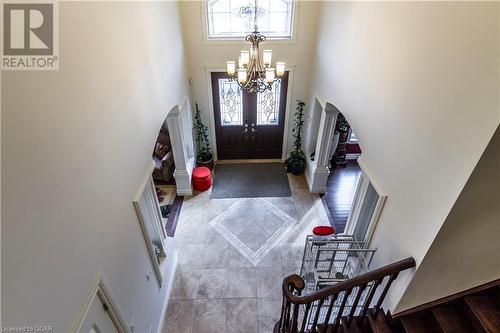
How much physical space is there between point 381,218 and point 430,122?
1.37 metres

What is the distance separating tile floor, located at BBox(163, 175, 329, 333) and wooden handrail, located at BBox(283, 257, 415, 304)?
1886mm

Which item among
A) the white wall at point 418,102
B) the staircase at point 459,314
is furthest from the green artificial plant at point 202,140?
the staircase at point 459,314

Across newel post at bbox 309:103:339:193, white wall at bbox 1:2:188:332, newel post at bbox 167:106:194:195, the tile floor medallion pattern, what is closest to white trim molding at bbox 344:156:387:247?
the tile floor medallion pattern

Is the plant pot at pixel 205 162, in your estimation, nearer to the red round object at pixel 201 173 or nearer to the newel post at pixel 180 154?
the newel post at pixel 180 154

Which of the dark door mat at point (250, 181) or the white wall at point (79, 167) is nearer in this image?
the white wall at point (79, 167)

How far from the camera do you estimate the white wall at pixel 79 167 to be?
5.16ft

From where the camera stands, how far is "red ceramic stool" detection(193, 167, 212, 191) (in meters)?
6.24

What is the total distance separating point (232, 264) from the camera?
4.78 m

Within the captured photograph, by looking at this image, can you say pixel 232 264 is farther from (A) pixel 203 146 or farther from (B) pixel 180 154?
(A) pixel 203 146

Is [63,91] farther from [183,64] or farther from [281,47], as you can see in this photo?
[281,47]

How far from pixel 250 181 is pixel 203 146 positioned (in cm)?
151

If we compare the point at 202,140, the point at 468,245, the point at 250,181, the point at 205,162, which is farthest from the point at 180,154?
the point at 468,245

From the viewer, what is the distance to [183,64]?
556cm

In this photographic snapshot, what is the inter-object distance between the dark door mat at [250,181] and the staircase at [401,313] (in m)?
3.45
